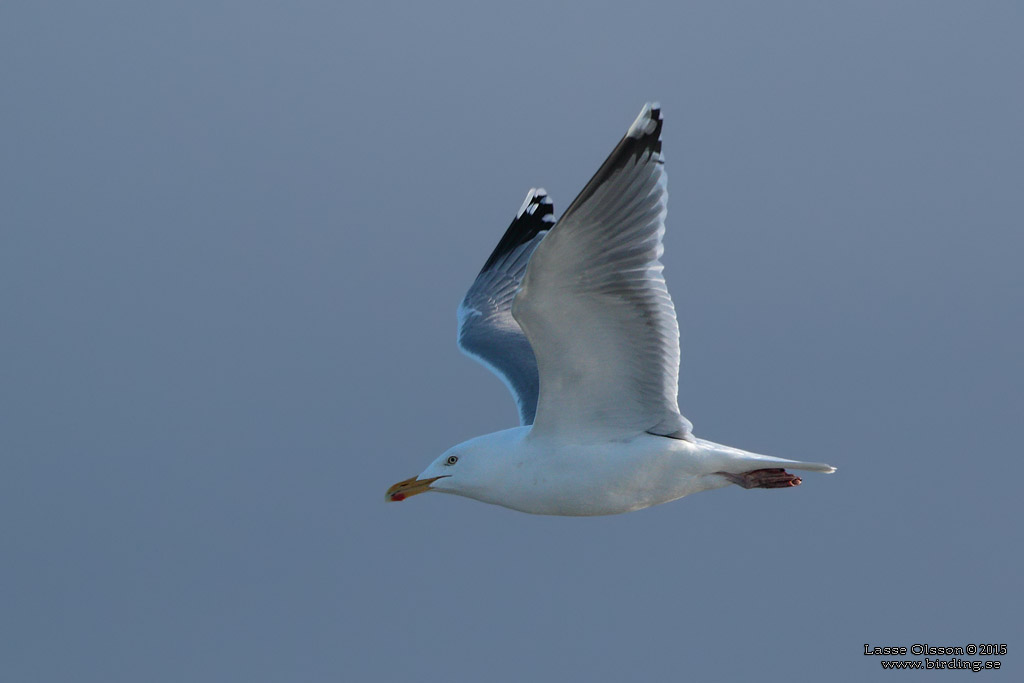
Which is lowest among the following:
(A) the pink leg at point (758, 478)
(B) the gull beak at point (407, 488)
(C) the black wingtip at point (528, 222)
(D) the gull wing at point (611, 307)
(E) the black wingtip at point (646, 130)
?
(A) the pink leg at point (758, 478)

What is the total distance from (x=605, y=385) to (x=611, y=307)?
0.59 meters

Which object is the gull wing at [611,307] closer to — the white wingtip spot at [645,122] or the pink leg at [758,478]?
the white wingtip spot at [645,122]

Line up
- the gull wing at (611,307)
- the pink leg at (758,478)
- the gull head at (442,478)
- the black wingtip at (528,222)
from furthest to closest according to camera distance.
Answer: the black wingtip at (528,222) → the gull head at (442,478) → the pink leg at (758,478) → the gull wing at (611,307)

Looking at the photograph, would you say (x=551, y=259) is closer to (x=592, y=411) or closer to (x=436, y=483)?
(x=592, y=411)

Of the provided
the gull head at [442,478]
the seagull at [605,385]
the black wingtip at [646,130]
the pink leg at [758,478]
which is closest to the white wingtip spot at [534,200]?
the seagull at [605,385]

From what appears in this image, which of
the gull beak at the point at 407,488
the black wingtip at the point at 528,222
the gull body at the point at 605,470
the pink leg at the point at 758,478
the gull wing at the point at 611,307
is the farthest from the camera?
the black wingtip at the point at 528,222

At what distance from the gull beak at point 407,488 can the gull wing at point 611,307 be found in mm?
829

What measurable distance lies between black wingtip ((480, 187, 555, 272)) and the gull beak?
2672 mm

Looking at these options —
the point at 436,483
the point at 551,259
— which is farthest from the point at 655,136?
the point at 436,483

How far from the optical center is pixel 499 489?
280 inches

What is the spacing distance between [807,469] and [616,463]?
111 cm

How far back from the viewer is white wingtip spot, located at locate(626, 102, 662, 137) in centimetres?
596

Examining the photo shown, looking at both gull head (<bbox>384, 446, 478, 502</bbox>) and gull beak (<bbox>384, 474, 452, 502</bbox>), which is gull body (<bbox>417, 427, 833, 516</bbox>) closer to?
gull head (<bbox>384, 446, 478, 502</bbox>)

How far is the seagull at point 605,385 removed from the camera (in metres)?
6.16
